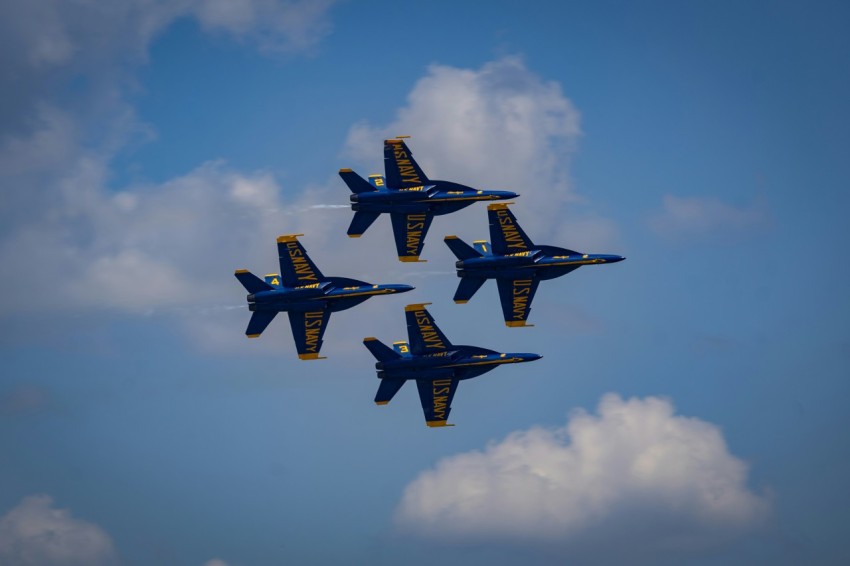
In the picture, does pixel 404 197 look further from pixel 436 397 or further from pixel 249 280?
pixel 436 397

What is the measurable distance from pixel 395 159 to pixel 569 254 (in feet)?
70.1

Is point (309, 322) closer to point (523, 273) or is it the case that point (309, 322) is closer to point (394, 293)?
point (394, 293)

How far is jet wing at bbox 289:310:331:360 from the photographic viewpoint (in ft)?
598

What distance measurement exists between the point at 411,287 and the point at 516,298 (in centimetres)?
1177

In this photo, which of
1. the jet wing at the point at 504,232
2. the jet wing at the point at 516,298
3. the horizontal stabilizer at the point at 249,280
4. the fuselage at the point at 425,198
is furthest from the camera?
the jet wing at the point at 516,298

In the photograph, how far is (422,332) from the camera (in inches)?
7160

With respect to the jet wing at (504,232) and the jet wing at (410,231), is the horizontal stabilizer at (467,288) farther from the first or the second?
the jet wing at (410,231)

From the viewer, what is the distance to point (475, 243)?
607 ft

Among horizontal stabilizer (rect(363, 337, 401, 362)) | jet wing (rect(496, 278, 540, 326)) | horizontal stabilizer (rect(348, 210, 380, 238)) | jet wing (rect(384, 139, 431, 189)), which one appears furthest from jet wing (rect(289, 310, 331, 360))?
jet wing (rect(496, 278, 540, 326))

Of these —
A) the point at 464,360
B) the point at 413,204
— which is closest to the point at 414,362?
the point at 464,360

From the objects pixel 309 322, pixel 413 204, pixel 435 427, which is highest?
pixel 413 204

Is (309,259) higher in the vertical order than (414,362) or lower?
higher

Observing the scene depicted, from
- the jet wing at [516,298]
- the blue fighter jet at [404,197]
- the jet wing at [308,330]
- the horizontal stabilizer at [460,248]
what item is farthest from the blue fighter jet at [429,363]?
the blue fighter jet at [404,197]

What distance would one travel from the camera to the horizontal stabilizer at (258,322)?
180500mm
